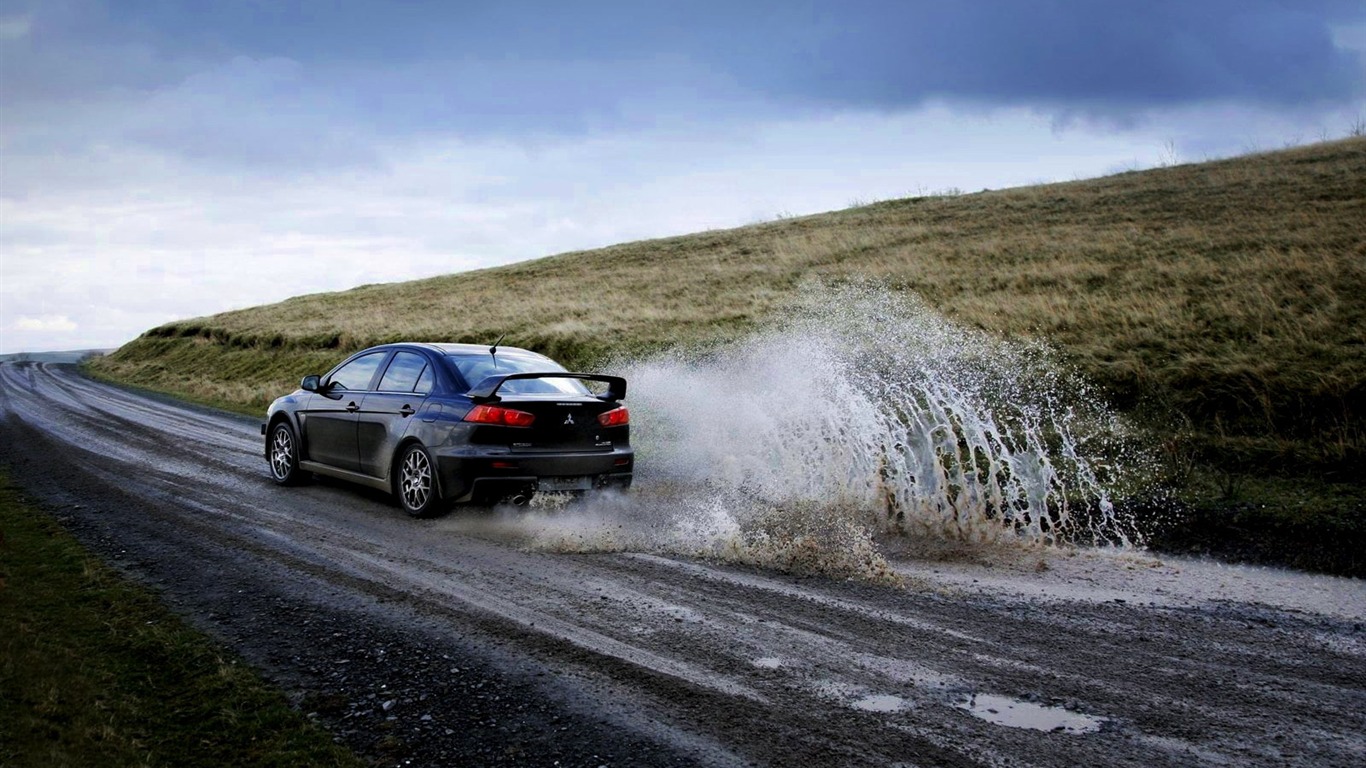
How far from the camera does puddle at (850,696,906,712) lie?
12.7 ft

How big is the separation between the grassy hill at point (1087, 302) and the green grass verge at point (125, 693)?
808cm

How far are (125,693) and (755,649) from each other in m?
2.90

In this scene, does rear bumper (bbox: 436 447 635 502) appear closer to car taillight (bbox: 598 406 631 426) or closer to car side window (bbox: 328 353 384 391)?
car taillight (bbox: 598 406 631 426)

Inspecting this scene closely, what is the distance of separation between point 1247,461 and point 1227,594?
4.10 meters

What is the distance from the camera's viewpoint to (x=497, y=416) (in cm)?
762

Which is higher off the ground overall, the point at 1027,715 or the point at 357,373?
the point at 357,373

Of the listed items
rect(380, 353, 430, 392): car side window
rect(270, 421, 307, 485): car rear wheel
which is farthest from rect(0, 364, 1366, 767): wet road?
rect(270, 421, 307, 485): car rear wheel

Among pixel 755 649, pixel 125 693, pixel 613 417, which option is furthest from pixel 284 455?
pixel 755 649

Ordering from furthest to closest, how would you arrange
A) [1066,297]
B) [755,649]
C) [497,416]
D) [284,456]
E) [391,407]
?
1. [1066,297]
2. [284,456]
3. [391,407]
4. [497,416]
5. [755,649]

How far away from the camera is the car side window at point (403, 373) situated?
8.51m

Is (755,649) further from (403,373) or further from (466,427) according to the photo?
(403,373)

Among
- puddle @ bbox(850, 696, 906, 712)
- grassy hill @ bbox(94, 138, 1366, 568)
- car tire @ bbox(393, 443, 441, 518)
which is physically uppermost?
grassy hill @ bbox(94, 138, 1366, 568)

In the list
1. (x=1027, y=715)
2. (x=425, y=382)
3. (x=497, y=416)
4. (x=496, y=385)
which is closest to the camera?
(x=1027, y=715)

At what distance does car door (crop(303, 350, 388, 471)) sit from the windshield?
4.18ft
